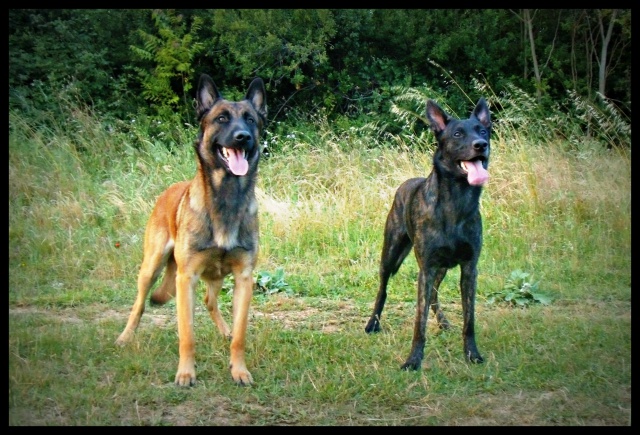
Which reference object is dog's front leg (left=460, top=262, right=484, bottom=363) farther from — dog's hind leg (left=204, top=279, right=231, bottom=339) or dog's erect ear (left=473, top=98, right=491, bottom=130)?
dog's hind leg (left=204, top=279, right=231, bottom=339)

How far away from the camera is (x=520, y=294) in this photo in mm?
6234

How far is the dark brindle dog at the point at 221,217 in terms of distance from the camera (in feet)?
14.6

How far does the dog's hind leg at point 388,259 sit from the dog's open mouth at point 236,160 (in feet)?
5.18

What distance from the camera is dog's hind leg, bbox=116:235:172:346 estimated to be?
199 inches

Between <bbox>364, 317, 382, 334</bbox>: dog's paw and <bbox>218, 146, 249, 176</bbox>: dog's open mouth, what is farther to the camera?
<bbox>364, 317, 382, 334</bbox>: dog's paw

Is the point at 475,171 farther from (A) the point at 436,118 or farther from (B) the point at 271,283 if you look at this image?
(B) the point at 271,283

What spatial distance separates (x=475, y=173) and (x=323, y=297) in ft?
7.36

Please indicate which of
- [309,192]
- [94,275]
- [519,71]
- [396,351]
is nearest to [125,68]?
[309,192]

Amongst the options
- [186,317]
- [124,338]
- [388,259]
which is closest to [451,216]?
[388,259]

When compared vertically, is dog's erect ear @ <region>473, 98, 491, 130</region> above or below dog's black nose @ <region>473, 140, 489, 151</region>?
above

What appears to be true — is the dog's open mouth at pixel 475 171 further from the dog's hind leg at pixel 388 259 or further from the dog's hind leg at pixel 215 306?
the dog's hind leg at pixel 215 306

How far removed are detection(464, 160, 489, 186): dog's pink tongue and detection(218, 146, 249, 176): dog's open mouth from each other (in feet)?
4.83

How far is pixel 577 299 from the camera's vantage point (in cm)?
623

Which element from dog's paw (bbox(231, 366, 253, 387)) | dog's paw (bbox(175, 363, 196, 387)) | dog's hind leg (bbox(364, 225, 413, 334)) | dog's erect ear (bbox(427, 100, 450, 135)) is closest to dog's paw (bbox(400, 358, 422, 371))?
dog's hind leg (bbox(364, 225, 413, 334))
